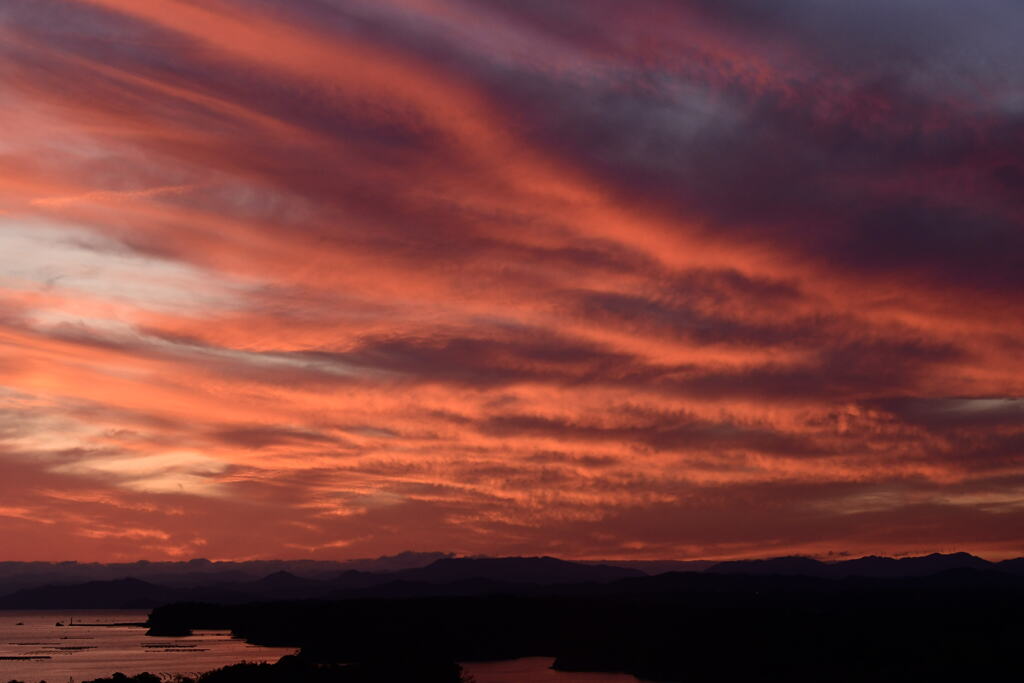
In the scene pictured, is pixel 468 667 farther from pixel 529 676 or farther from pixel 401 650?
pixel 529 676

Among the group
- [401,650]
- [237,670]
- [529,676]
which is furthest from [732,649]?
[237,670]

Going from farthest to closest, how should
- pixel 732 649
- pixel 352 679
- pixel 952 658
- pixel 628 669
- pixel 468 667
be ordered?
pixel 468 667 < pixel 628 669 < pixel 732 649 < pixel 952 658 < pixel 352 679

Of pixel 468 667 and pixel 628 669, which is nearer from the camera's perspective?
pixel 628 669

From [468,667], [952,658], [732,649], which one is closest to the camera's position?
[952,658]

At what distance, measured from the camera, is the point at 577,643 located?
624ft

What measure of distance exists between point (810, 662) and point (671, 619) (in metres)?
55.8

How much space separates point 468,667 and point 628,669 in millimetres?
30989

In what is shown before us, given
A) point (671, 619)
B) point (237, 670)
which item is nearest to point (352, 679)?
point (237, 670)

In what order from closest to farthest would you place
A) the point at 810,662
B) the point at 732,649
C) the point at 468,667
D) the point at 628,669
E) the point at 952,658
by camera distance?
the point at 952,658 → the point at 810,662 → the point at 732,649 → the point at 628,669 → the point at 468,667

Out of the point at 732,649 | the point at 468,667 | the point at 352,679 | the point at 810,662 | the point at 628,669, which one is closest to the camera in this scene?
the point at 352,679

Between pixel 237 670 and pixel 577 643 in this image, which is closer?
pixel 237 670

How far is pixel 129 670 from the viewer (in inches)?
6462

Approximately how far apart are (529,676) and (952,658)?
205 feet

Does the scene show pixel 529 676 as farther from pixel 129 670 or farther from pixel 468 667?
pixel 129 670
